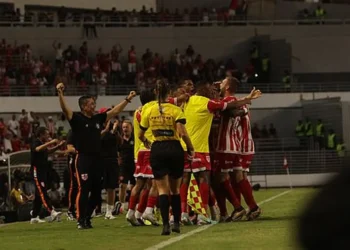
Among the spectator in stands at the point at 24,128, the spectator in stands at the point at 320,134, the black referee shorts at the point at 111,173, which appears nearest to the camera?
the black referee shorts at the point at 111,173

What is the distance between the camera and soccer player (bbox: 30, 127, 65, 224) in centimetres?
1581

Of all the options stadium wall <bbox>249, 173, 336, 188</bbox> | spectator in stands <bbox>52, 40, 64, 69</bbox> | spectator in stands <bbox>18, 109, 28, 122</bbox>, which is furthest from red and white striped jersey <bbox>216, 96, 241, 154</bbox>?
spectator in stands <bbox>52, 40, 64, 69</bbox>

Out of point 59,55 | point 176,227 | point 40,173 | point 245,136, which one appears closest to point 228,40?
point 59,55

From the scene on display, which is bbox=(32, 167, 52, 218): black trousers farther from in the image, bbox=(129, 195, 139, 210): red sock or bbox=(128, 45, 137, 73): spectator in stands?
bbox=(128, 45, 137, 73): spectator in stands

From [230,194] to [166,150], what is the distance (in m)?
2.63

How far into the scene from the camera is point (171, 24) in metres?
43.5

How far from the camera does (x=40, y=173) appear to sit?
52.5 feet

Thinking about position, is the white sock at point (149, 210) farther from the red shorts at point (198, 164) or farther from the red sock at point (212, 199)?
the red sock at point (212, 199)

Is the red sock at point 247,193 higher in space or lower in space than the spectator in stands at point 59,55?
lower

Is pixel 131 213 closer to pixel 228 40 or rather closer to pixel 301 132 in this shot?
pixel 301 132

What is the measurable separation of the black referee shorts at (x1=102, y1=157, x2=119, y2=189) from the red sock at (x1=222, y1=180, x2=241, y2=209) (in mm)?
4010

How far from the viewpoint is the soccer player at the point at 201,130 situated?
12383 millimetres

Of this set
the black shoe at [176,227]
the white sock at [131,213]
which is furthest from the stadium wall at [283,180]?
the black shoe at [176,227]

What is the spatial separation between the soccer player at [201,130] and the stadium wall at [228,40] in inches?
1146
